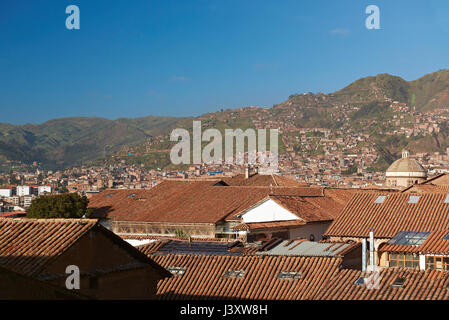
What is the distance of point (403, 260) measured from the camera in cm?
2083

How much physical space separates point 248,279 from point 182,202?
18.3m

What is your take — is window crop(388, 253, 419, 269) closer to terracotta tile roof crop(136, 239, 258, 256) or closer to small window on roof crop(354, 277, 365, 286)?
terracotta tile roof crop(136, 239, 258, 256)

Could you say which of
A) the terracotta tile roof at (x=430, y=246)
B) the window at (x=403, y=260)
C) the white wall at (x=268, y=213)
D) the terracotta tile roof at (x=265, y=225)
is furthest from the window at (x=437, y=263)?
the white wall at (x=268, y=213)

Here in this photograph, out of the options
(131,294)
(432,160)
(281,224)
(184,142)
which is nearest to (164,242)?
(281,224)

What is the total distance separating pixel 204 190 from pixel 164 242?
14580 mm

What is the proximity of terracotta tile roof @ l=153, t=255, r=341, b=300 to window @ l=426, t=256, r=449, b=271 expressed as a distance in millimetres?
4042

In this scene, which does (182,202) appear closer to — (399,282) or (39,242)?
(399,282)

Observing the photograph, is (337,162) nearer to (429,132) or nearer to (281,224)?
(429,132)

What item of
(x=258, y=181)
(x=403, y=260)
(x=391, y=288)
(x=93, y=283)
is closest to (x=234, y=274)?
(x=391, y=288)

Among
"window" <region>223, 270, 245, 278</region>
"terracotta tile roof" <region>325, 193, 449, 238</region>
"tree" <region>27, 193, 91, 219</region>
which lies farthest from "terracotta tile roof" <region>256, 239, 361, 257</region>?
"tree" <region>27, 193, 91, 219</region>

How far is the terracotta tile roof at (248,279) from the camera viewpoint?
15719 millimetres

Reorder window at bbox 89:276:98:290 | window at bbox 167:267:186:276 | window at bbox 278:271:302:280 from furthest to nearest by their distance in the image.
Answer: window at bbox 167:267:186:276 < window at bbox 278:271:302:280 < window at bbox 89:276:98:290

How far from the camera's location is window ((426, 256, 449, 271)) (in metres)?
19.3

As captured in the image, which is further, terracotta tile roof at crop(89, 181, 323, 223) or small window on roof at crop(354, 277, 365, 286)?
terracotta tile roof at crop(89, 181, 323, 223)
